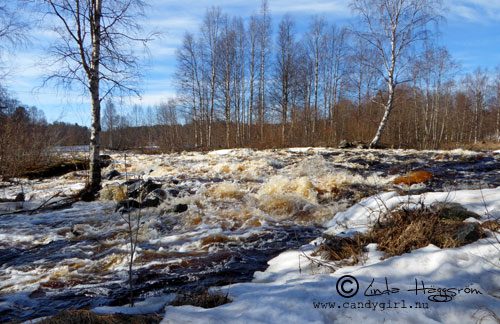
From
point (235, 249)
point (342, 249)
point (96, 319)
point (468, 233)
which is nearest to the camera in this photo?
point (96, 319)

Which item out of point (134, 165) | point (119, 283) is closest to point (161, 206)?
point (119, 283)

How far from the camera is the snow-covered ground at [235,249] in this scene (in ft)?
8.55

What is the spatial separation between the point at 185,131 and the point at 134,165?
29.1 meters

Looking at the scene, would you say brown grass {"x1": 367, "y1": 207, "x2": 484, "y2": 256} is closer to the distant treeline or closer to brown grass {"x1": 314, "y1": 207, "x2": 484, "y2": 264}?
brown grass {"x1": 314, "y1": 207, "x2": 484, "y2": 264}

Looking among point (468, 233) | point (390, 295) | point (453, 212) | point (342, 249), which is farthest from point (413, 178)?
point (390, 295)

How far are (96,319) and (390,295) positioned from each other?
7.19ft

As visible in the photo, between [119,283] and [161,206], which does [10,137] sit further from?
[119,283]

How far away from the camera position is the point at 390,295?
2.49 meters

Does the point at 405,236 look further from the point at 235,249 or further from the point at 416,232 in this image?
the point at 235,249

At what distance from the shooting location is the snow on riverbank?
2.29 metres

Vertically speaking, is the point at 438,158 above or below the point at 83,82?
below

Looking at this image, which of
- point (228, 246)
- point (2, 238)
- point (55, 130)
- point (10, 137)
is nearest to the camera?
point (228, 246)

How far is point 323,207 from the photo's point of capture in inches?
262

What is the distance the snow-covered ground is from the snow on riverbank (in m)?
0.01
